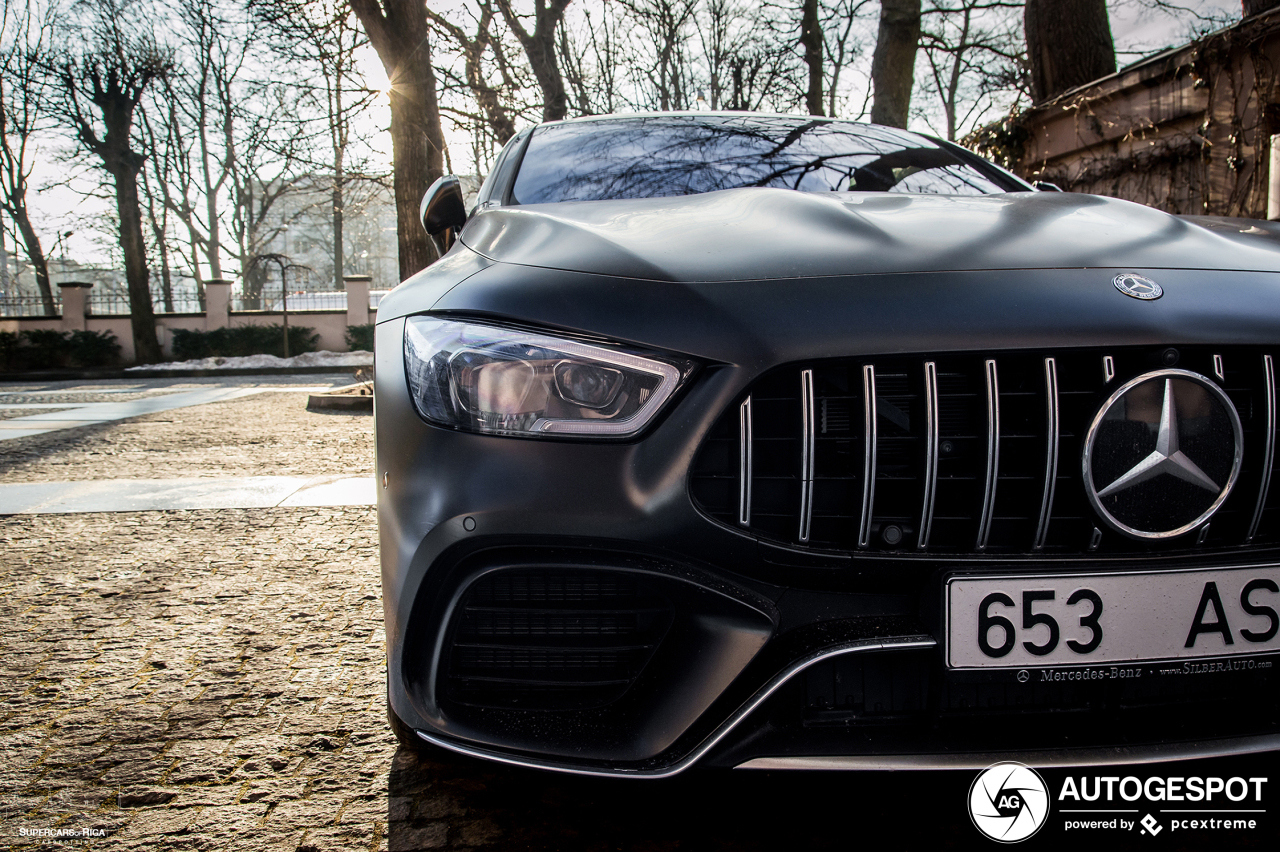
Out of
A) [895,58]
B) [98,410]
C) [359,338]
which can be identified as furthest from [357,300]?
[895,58]

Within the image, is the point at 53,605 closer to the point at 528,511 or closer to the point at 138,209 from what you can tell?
the point at 528,511

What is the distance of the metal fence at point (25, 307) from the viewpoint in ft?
81.5

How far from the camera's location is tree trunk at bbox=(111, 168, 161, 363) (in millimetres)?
23016

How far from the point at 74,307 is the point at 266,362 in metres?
7.55

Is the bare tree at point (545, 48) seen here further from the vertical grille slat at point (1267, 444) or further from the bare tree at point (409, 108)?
the vertical grille slat at point (1267, 444)

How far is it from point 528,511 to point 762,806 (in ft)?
2.41

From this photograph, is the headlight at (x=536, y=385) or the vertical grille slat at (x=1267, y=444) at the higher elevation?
the headlight at (x=536, y=385)

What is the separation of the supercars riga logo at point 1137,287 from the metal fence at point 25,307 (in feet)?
95.3

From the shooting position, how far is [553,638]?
1.27 meters

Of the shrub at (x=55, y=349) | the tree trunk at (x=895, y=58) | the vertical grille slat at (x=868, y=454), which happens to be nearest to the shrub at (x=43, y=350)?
the shrub at (x=55, y=349)

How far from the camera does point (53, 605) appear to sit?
8.90ft

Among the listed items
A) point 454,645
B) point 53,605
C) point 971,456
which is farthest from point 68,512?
point 971,456

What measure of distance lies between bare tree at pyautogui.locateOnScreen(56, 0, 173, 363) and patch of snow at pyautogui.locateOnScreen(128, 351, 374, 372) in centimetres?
153

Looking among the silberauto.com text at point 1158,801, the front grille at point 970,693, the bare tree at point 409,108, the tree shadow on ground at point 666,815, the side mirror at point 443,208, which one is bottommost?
the tree shadow on ground at point 666,815
